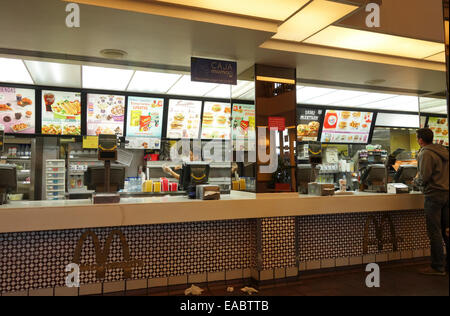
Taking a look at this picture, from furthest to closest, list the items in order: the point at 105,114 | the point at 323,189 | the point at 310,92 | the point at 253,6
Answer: the point at 310,92 < the point at 105,114 < the point at 323,189 < the point at 253,6

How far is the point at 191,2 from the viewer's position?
2.91 metres

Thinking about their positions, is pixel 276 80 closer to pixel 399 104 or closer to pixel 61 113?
pixel 61 113

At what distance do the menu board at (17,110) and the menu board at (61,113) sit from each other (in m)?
0.18

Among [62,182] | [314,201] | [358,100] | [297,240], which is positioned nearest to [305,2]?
[314,201]

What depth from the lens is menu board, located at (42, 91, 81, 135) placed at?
5316 mm

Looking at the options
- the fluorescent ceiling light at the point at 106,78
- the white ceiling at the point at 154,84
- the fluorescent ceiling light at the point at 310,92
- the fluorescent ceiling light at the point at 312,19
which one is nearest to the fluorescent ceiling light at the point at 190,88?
the white ceiling at the point at 154,84

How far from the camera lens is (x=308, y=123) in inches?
272

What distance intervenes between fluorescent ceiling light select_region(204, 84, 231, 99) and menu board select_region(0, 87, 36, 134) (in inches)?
114

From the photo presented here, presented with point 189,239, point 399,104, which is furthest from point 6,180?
point 399,104

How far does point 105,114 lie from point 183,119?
1.35 metres

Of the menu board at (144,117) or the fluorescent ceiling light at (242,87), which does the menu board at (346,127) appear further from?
the menu board at (144,117)

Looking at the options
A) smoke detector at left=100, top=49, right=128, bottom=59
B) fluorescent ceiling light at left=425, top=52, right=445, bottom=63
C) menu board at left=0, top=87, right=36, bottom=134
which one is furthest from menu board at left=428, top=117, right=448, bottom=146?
menu board at left=0, top=87, right=36, bottom=134

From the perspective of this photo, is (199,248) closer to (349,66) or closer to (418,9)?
(349,66)
